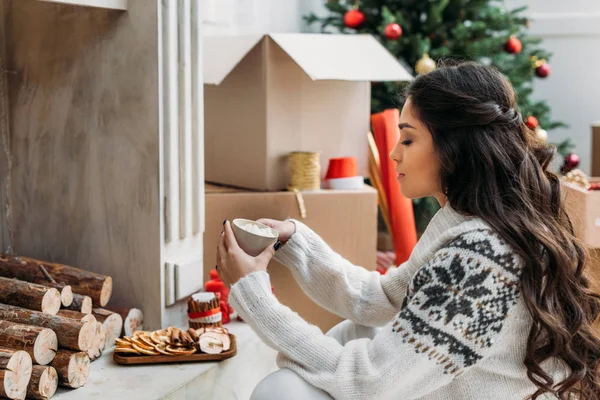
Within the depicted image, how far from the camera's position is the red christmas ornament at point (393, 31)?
3.04 meters

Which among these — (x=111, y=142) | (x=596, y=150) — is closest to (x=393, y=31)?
(x=596, y=150)

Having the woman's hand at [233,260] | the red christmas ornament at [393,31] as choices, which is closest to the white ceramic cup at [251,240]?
the woman's hand at [233,260]

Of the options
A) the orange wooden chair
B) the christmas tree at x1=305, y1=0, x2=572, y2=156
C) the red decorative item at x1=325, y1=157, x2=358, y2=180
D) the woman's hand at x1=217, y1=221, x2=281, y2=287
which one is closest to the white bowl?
the red decorative item at x1=325, y1=157, x2=358, y2=180

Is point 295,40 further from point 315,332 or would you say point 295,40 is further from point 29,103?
point 315,332

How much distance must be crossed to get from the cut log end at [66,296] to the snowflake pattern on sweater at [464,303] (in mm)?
745

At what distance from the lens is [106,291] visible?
172 cm

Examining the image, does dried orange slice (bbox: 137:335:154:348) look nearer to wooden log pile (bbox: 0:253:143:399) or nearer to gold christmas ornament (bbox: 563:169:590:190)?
wooden log pile (bbox: 0:253:143:399)

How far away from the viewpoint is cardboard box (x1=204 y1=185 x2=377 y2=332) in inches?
82.1

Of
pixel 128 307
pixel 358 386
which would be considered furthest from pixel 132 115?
pixel 358 386

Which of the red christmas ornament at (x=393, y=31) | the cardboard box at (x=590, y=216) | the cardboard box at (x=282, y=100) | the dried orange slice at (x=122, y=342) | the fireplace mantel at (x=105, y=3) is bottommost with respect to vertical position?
the dried orange slice at (x=122, y=342)

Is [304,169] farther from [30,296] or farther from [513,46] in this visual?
[513,46]

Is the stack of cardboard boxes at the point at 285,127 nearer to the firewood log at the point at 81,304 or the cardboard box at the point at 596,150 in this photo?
the firewood log at the point at 81,304

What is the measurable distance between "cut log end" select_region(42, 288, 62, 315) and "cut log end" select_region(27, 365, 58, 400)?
18cm

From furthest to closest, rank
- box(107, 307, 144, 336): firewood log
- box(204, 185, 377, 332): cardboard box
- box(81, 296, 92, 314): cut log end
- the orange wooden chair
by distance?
1. the orange wooden chair
2. box(204, 185, 377, 332): cardboard box
3. box(107, 307, 144, 336): firewood log
4. box(81, 296, 92, 314): cut log end
